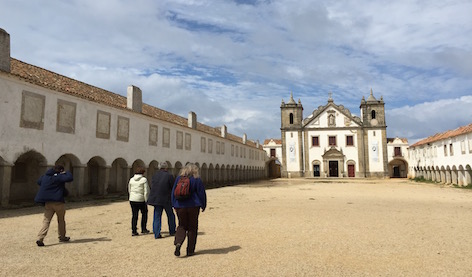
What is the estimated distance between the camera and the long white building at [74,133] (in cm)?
1163

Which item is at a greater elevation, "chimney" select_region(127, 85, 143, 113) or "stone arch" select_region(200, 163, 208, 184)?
"chimney" select_region(127, 85, 143, 113)

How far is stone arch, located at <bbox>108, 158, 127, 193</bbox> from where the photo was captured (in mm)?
18016

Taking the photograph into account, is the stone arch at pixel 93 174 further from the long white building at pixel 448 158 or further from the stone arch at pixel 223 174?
the long white building at pixel 448 158

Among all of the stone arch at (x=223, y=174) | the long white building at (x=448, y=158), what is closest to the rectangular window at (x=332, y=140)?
the long white building at (x=448, y=158)

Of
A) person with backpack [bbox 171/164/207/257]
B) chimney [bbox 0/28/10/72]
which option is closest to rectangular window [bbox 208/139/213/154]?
chimney [bbox 0/28/10/72]

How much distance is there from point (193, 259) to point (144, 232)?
237cm

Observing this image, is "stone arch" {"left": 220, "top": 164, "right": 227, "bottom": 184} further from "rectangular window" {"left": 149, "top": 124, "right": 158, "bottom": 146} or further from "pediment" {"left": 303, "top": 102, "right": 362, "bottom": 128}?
"pediment" {"left": 303, "top": 102, "right": 362, "bottom": 128}

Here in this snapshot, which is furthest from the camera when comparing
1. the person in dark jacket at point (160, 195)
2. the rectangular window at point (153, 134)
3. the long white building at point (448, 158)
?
the long white building at point (448, 158)

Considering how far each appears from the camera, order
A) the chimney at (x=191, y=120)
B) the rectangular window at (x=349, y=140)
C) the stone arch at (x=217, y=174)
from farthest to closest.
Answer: the rectangular window at (x=349, y=140)
the stone arch at (x=217, y=174)
the chimney at (x=191, y=120)

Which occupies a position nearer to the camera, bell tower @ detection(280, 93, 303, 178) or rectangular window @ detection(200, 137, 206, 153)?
rectangular window @ detection(200, 137, 206, 153)

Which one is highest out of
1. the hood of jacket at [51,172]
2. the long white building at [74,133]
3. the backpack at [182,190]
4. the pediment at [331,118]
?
the pediment at [331,118]

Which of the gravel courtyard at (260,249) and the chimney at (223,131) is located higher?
the chimney at (223,131)

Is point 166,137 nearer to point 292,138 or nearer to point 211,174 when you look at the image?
point 211,174

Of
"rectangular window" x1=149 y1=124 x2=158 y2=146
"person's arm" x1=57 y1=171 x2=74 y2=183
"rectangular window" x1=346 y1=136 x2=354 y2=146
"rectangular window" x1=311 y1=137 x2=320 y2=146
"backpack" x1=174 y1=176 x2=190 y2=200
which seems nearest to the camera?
"backpack" x1=174 y1=176 x2=190 y2=200
